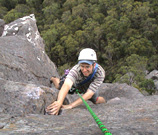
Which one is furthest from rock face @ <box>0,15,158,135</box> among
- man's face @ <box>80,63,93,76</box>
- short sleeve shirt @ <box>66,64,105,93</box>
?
man's face @ <box>80,63,93,76</box>

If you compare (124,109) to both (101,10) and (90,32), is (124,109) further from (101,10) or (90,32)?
(101,10)

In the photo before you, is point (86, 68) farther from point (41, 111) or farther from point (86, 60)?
point (41, 111)

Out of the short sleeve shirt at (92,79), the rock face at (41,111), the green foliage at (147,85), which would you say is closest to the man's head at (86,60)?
the short sleeve shirt at (92,79)

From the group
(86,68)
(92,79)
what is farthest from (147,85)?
(86,68)

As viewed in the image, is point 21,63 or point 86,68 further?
point 21,63

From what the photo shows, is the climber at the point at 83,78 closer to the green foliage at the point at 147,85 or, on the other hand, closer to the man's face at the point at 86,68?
the man's face at the point at 86,68

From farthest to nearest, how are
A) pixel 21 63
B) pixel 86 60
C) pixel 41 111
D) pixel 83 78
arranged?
pixel 21 63, pixel 83 78, pixel 86 60, pixel 41 111

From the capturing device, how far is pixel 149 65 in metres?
25.2

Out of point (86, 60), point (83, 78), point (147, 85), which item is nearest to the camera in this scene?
point (86, 60)

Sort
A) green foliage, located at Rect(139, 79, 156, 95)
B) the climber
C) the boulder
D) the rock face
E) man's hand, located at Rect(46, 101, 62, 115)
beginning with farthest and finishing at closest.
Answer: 1. green foliage, located at Rect(139, 79, 156, 95)
2. the boulder
3. the climber
4. man's hand, located at Rect(46, 101, 62, 115)
5. the rock face

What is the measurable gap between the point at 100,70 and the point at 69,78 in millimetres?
554

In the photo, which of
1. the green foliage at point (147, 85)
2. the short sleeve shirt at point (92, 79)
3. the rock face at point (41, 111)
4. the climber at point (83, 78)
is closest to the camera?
the rock face at point (41, 111)

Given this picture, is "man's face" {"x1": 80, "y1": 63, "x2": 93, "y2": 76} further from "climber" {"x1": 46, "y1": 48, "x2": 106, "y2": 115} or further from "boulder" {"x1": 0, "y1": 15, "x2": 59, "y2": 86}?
"boulder" {"x1": 0, "y1": 15, "x2": 59, "y2": 86}

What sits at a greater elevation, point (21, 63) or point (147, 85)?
point (21, 63)
